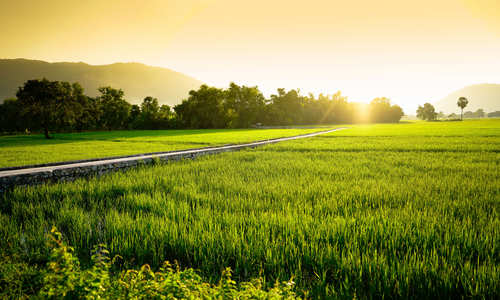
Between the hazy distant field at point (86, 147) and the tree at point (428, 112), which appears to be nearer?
the hazy distant field at point (86, 147)

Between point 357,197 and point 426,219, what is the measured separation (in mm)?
1219

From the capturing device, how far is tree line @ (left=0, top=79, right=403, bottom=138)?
33312mm

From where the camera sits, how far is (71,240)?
2748 mm

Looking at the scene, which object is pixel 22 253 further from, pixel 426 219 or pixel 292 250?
pixel 426 219

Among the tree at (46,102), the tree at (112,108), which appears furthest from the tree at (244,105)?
the tree at (46,102)

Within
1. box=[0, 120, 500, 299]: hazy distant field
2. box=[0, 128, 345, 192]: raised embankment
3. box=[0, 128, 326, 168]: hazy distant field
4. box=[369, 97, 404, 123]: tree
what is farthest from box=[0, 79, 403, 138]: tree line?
box=[0, 120, 500, 299]: hazy distant field

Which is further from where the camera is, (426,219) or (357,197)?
(357,197)

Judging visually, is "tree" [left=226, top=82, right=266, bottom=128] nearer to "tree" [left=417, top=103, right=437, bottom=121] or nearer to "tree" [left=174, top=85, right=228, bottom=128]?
"tree" [left=174, top=85, right=228, bottom=128]

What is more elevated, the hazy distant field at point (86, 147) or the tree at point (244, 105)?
the tree at point (244, 105)

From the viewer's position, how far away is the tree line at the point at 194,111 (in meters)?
33.3

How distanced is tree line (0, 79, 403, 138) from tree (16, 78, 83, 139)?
12cm

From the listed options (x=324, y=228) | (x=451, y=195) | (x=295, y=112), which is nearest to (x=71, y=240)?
(x=324, y=228)

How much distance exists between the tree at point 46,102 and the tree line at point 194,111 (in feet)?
0.39

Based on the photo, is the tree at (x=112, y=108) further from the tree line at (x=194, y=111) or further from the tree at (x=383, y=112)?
the tree at (x=383, y=112)
